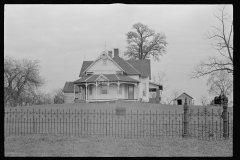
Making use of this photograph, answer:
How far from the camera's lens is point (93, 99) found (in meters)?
36.1

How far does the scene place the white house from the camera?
35.6 metres

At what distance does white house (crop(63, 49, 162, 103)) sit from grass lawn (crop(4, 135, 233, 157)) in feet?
72.0

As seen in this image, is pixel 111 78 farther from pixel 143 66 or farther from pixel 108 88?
pixel 143 66

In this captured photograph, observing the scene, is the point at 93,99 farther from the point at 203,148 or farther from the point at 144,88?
the point at 203,148

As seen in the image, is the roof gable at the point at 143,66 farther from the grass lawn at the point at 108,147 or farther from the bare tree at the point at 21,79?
the grass lawn at the point at 108,147

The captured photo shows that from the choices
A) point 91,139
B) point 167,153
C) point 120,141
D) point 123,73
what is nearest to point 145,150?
point 167,153

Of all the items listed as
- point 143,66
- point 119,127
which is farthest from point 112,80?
point 119,127

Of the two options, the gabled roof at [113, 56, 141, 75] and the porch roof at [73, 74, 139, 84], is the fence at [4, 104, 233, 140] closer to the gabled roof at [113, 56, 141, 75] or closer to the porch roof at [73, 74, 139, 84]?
the porch roof at [73, 74, 139, 84]

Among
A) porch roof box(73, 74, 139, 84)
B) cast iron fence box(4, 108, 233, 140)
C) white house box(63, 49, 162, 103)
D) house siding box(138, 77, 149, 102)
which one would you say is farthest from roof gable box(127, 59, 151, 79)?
cast iron fence box(4, 108, 233, 140)

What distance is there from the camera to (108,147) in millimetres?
10906

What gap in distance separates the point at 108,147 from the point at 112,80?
24.3m

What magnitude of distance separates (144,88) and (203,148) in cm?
2898

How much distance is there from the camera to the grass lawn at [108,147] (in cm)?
995
